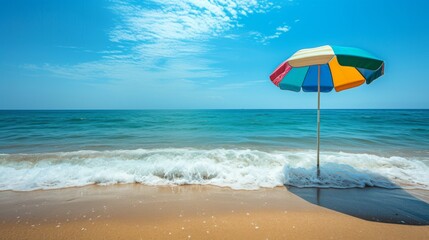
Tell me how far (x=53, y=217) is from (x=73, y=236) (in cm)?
81

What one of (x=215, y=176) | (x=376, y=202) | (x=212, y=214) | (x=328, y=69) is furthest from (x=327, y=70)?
(x=212, y=214)

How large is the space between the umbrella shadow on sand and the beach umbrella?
892 millimetres

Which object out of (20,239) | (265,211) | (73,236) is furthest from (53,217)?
(265,211)

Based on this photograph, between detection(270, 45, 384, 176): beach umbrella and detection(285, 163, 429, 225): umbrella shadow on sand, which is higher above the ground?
detection(270, 45, 384, 176): beach umbrella

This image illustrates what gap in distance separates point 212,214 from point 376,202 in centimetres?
303

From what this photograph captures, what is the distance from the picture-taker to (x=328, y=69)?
502cm

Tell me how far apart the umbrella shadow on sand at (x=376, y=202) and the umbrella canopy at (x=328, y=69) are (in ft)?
A: 7.70

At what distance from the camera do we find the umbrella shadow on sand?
309 cm

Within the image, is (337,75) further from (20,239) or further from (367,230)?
(20,239)

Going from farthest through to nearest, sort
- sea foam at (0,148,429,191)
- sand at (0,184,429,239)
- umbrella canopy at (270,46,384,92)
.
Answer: sea foam at (0,148,429,191), umbrella canopy at (270,46,384,92), sand at (0,184,429,239)

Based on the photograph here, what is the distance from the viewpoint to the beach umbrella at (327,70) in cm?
329

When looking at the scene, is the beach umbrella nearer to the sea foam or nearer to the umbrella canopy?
the umbrella canopy

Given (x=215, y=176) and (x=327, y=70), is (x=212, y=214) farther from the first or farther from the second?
(x=327, y=70)

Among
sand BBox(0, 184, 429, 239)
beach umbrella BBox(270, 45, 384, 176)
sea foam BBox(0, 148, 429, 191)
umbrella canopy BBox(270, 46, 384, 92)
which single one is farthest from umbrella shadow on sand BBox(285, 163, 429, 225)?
umbrella canopy BBox(270, 46, 384, 92)
